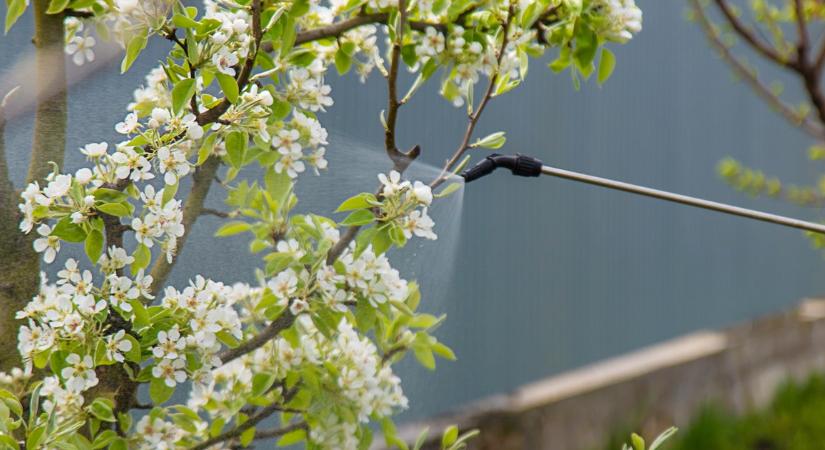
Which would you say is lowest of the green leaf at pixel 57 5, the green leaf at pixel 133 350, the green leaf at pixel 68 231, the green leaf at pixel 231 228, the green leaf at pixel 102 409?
the green leaf at pixel 102 409

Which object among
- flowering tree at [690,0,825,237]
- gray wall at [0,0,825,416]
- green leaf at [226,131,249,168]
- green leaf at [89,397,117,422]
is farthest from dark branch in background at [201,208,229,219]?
flowering tree at [690,0,825,237]

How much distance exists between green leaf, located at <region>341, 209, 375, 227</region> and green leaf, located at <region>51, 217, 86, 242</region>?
0.24 metres

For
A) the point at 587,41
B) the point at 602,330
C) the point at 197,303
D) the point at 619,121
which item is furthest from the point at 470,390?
the point at 197,303

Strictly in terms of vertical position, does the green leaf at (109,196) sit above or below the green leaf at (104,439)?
above

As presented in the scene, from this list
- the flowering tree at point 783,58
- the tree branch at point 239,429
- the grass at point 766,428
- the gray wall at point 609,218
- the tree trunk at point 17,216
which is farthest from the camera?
the grass at point 766,428

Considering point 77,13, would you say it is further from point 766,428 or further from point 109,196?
point 766,428

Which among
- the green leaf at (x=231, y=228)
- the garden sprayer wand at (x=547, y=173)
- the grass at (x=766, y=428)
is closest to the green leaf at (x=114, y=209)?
the green leaf at (x=231, y=228)

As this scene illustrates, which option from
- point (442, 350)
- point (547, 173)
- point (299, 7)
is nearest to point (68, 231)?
point (299, 7)

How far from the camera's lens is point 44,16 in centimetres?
93

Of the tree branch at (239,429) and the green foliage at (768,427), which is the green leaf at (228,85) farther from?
the green foliage at (768,427)

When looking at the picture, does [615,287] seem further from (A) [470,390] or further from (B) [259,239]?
(B) [259,239]

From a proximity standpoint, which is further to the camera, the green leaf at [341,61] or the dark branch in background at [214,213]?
the green leaf at [341,61]

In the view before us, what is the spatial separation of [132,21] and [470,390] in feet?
6.14

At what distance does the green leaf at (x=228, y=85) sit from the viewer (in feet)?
2.66
